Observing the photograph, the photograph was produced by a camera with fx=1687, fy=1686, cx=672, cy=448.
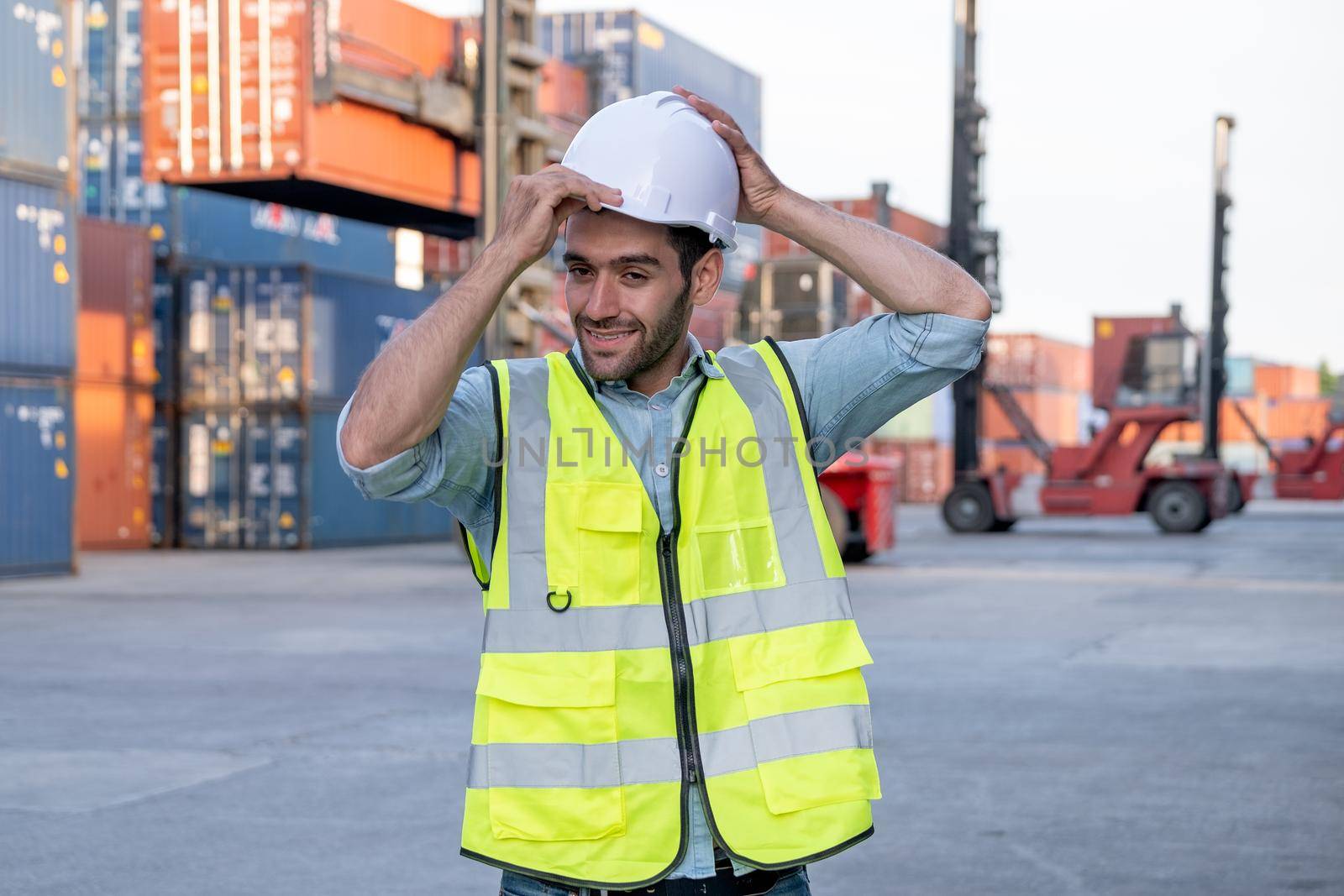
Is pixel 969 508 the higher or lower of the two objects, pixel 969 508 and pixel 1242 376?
the lower

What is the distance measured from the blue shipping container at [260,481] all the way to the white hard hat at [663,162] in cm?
2237

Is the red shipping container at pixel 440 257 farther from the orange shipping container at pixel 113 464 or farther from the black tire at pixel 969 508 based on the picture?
the black tire at pixel 969 508

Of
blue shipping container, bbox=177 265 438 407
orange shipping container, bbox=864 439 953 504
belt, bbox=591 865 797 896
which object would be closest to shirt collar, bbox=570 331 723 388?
belt, bbox=591 865 797 896

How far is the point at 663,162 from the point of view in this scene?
2.33 m

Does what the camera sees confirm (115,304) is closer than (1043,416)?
Yes

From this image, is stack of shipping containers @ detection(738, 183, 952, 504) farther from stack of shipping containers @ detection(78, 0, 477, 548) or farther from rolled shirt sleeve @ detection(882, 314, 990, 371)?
rolled shirt sleeve @ detection(882, 314, 990, 371)

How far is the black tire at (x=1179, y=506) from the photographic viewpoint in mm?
27906

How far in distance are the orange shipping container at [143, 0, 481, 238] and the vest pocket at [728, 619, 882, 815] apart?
1804cm

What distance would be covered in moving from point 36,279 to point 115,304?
670cm

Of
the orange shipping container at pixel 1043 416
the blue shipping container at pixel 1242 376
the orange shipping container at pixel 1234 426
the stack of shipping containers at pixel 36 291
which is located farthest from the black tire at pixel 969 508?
the blue shipping container at pixel 1242 376

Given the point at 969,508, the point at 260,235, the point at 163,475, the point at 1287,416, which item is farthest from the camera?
the point at 1287,416

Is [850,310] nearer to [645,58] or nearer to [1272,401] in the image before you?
[645,58]

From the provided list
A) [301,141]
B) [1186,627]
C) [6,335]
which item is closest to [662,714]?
[1186,627]

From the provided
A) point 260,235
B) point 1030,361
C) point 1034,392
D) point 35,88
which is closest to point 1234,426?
point 1034,392
